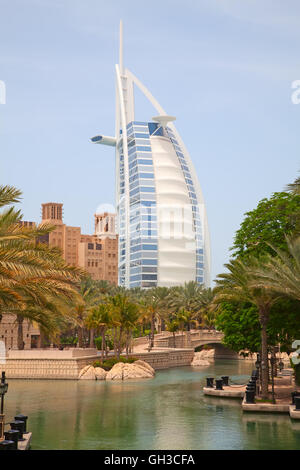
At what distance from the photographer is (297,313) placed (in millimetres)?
31156

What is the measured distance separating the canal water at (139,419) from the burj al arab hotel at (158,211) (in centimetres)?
12574

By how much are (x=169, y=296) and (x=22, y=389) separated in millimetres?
47930

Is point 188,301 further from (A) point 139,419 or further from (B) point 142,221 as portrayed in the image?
(B) point 142,221

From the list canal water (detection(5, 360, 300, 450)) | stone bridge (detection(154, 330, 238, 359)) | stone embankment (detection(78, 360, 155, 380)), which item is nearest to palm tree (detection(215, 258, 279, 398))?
canal water (detection(5, 360, 300, 450))

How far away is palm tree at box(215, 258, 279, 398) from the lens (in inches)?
1195

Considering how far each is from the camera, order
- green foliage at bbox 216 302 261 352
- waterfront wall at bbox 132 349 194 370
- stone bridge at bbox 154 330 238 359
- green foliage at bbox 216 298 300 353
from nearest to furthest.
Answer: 1. green foliage at bbox 216 298 300 353
2. green foliage at bbox 216 302 261 352
3. waterfront wall at bbox 132 349 194 370
4. stone bridge at bbox 154 330 238 359

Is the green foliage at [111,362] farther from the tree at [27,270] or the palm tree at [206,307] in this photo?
the palm tree at [206,307]

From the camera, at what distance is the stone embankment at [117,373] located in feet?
165

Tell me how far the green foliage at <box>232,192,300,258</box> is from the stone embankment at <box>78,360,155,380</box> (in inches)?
687

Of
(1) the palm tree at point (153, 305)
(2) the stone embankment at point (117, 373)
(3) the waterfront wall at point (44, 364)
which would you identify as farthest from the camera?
(1) the palm tree at point (153, 305)

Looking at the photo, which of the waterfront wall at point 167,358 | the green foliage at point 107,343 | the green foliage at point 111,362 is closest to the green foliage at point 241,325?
the green foliage at point 111,362

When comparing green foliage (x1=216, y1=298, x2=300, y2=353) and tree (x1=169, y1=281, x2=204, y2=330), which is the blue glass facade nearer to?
tree (x1=169, y1=281, x2=204, y2=330)
